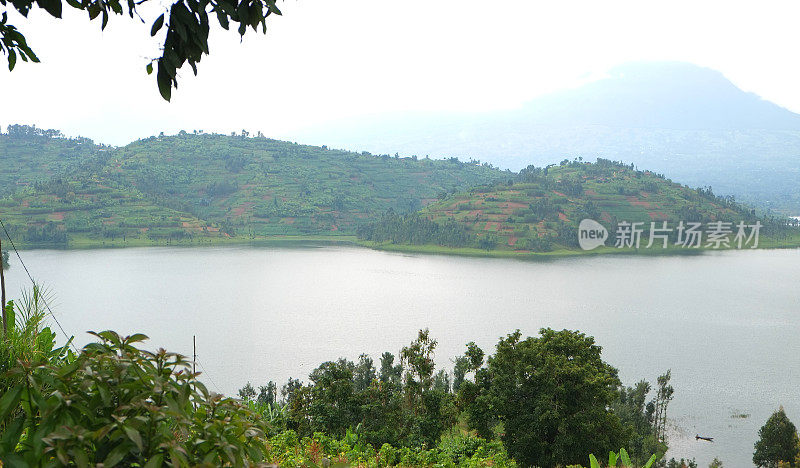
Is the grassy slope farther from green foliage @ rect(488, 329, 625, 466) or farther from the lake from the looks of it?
green foliage @ rect(488, 329, 625, 466)

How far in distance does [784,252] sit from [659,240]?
10.4 meters

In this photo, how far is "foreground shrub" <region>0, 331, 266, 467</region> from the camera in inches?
38.5

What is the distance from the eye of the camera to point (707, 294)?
119 feet

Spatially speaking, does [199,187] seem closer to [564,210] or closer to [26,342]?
[564,210]

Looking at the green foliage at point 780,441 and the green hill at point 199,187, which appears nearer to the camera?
the green foliage at point 780,441

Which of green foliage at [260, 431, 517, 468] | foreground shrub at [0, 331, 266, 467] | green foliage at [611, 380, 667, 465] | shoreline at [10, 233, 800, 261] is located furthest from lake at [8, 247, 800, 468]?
foreground shrub at [0, 331, 266, 467]

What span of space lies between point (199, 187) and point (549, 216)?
41014mm

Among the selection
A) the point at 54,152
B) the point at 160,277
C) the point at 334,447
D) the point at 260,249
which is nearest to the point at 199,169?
the point at 54,152

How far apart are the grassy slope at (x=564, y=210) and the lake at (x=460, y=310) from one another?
17.3 ft

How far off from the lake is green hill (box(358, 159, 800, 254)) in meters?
5.30

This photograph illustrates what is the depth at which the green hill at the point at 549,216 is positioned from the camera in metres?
54.4

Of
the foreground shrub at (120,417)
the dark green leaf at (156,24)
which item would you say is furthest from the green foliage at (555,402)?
the dark green leaf at (156,24)

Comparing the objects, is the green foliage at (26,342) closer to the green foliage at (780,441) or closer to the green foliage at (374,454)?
the green foliage at (374,454)

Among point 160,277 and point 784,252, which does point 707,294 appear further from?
point 160,277
